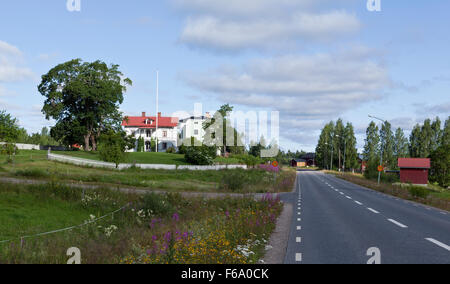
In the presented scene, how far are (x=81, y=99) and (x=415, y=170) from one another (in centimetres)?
5435

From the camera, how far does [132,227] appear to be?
14.1 meters

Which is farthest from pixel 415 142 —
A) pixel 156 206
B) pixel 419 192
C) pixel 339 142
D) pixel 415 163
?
pixel 156 206

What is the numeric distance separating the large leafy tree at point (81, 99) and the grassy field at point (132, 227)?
38893mm

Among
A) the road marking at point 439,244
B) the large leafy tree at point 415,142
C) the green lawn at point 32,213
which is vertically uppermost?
the large leafy tree at point 415,142

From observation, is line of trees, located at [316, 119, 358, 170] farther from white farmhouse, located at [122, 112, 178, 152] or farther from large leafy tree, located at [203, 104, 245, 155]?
white farmhouse, located at [122, 112, 178, 152]

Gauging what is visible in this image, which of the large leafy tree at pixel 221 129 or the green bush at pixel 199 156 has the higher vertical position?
the large leafy tree at pixel 221 129

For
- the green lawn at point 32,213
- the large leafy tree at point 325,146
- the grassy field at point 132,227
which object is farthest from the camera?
the large leafy tree at point 325,146

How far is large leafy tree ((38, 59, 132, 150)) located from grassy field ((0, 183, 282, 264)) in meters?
38.9

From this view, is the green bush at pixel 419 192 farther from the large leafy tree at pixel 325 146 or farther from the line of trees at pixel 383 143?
the large leafy tree at pixel 325 146

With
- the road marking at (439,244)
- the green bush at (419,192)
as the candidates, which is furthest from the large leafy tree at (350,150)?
the road marking at (439,244)

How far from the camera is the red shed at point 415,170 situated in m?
62.0

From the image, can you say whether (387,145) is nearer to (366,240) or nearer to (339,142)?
(339,142)
